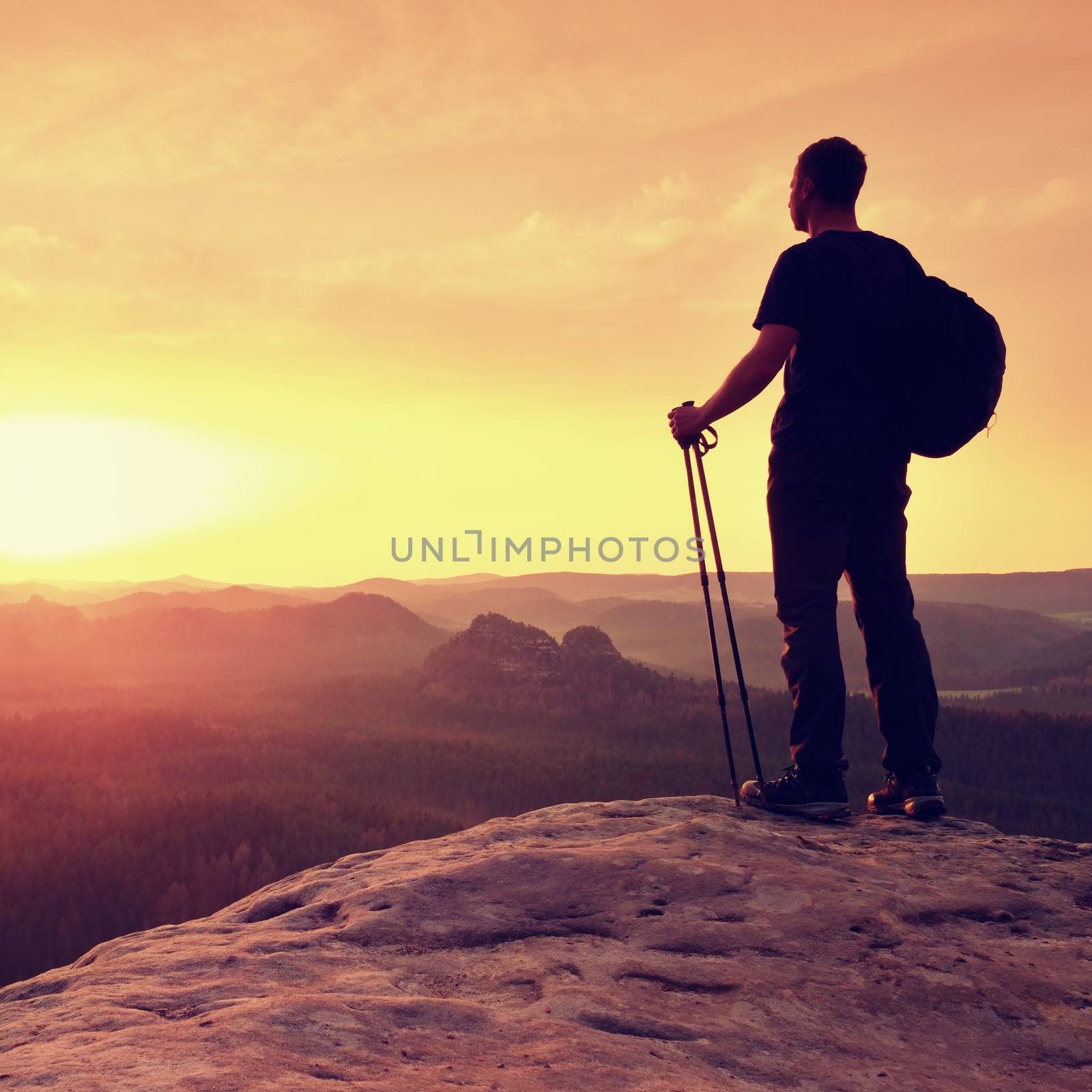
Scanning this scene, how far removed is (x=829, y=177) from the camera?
4.98 metres

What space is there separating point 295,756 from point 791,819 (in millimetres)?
8616

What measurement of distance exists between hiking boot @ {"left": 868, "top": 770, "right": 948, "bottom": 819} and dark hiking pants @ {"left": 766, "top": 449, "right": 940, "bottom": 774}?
0.06m

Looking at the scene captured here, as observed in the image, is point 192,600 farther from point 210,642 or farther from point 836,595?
point 836,595

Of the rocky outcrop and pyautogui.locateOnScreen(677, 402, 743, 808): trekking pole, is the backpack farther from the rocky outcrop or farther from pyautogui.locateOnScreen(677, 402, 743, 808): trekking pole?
the rocky outcrop

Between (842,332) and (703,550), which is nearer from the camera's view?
(842,332)

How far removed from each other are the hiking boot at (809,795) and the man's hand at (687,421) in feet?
6.02

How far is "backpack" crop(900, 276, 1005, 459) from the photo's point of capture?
4.68 meters

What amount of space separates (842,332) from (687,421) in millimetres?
901

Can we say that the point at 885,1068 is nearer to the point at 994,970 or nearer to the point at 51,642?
the point at 994,970

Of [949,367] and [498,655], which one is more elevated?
[949,367]

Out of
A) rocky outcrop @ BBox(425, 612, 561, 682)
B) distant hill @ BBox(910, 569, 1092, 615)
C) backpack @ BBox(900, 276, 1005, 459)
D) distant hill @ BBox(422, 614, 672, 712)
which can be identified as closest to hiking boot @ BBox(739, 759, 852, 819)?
backpack @ BBox(900, 276, 1005, 459)

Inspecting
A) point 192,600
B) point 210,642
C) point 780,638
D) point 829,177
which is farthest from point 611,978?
point 192,600

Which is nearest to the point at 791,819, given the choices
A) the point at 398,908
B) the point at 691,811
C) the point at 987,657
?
the point at 691,811

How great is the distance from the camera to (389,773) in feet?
37.2
